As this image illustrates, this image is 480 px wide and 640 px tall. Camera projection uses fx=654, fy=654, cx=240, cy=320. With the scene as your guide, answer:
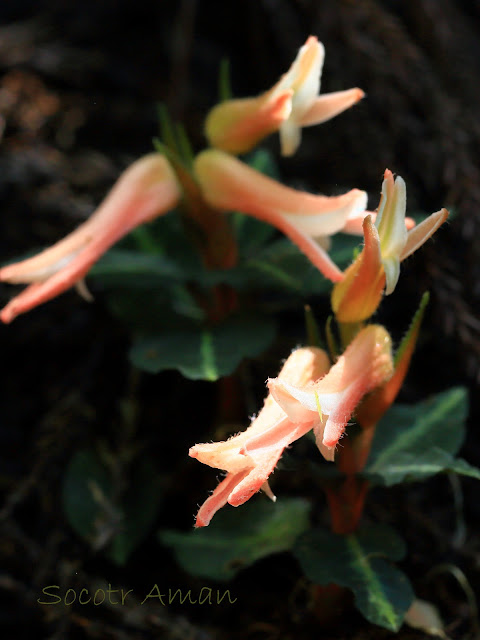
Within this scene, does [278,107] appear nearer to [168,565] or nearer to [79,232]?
[79,232]

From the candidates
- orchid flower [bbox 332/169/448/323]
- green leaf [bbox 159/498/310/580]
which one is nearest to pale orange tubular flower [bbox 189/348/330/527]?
orchid flower [bbox 332/169/448/323]

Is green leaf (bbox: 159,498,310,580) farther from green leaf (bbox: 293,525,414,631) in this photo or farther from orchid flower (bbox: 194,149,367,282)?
orchid flower (bbox: 194,149,367,282)

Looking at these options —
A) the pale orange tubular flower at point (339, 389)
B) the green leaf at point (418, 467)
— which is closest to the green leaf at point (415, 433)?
the green leaf at point (418, 467)

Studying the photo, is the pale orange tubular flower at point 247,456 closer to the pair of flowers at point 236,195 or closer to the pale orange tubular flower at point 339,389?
the pale orange tubular flower at point 339,389

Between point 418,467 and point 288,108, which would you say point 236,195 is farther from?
point 418,467

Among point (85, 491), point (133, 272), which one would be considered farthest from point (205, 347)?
point (85, 491)

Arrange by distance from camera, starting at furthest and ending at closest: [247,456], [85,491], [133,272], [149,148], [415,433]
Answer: [149,148] < [85,491] < [133,272] < [415,433] < [247,456]

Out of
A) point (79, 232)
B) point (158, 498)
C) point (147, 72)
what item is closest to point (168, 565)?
point (158, 498)
